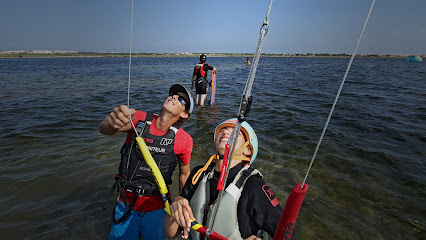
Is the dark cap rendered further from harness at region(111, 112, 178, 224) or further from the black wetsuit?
the black wetsuit

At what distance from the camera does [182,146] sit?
10.1 ft

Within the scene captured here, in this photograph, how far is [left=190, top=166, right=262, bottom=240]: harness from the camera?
1880 millimetres

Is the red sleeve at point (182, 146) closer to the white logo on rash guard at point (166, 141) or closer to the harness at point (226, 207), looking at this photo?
the white logo on rash guard at point (166, 141)

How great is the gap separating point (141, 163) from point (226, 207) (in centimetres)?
147

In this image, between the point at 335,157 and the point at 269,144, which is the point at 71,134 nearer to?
the point at 269,144

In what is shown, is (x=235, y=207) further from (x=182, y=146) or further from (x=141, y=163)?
(x=141, y=163)

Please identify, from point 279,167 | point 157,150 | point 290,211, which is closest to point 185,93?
point 157,150

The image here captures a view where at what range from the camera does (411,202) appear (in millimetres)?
4602

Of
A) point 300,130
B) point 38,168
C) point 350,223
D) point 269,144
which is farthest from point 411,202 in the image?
point 38,168

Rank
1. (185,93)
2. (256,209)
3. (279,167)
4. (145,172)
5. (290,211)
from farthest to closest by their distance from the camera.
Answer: (279,167)
(185,93)
(145,172)
(256,209)
(290,211)

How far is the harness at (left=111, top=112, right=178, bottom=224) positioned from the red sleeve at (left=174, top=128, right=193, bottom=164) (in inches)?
3.2

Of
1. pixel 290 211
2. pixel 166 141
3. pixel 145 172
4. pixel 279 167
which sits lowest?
pixel 279 167

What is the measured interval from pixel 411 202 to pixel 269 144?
380 centimetres

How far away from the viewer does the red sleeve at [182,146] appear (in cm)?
304
